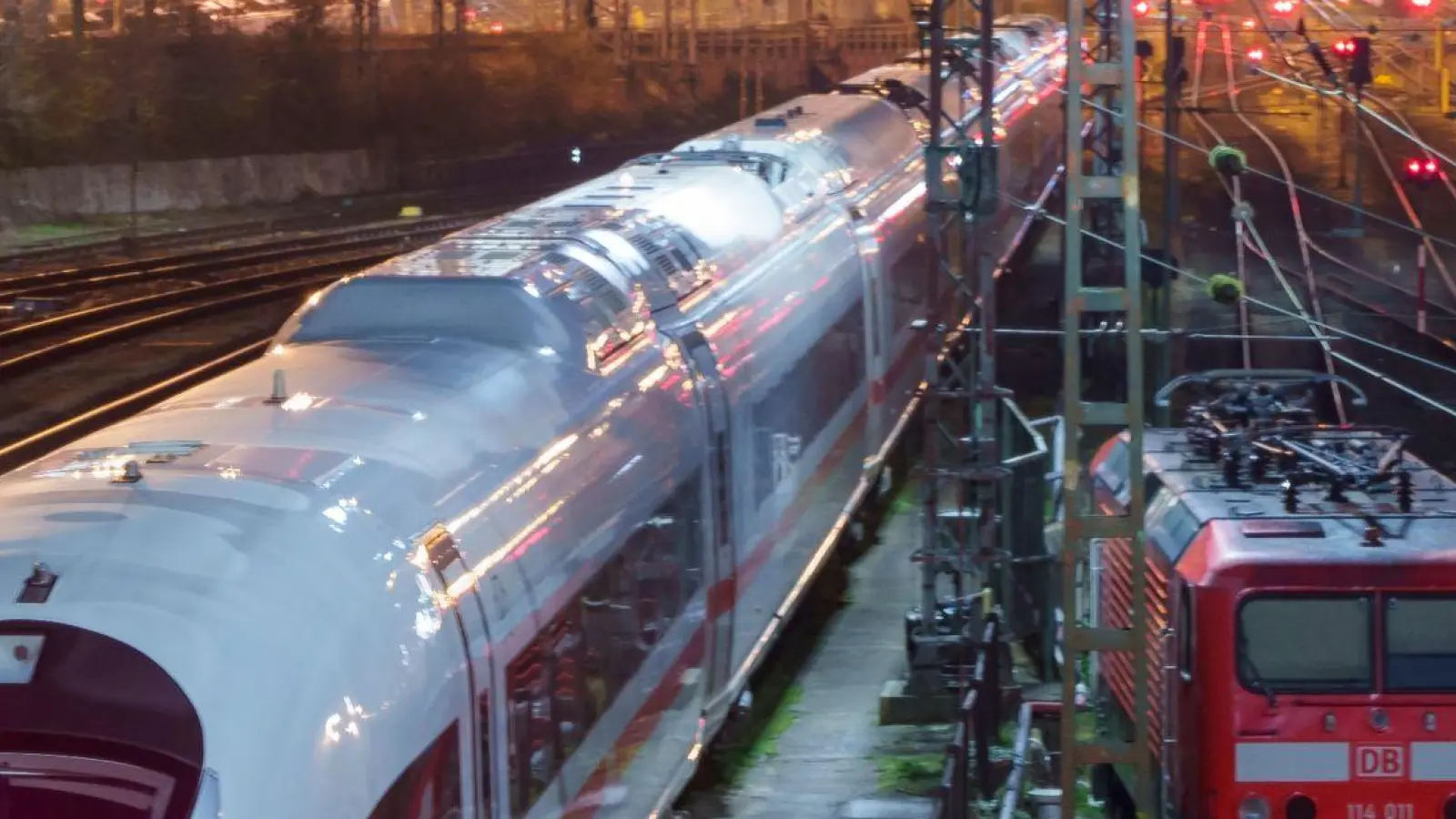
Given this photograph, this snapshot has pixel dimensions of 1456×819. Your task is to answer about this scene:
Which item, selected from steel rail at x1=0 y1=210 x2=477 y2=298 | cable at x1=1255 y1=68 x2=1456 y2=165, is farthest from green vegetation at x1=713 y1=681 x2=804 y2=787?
steel rail at x1=0 y1=210 x2=477 y2=298

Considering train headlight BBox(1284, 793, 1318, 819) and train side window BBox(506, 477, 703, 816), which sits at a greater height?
train side window BBox(506, 477, 703, 816)

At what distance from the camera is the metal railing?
8.33 metres

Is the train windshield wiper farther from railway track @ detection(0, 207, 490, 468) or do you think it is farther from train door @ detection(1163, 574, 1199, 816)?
railway track @ detection(0, 207, 490, 468)

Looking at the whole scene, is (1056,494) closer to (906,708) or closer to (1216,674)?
(906,708)

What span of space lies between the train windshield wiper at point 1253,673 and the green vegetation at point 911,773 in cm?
281

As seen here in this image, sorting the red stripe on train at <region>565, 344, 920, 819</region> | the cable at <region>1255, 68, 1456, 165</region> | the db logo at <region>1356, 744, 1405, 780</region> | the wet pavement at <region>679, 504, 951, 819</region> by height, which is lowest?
the wet pavement at <region>679, 504, 951, 819</region>

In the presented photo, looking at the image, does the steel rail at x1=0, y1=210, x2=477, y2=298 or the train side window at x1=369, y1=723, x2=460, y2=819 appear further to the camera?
the steel rail at x1=0, y1=210, x2=477, y2=298

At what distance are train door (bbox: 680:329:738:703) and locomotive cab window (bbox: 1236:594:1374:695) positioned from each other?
2407 millimetres

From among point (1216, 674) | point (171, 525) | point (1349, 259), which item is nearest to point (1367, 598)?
point (1216, 674)

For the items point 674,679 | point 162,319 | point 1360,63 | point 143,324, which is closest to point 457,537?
point 674,679

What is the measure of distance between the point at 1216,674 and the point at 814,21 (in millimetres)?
59994

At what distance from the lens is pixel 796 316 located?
12.0 meters

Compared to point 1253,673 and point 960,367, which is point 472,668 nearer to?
point 1253,673

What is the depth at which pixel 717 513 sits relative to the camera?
9328 mm
